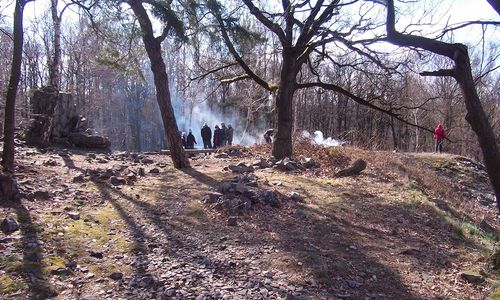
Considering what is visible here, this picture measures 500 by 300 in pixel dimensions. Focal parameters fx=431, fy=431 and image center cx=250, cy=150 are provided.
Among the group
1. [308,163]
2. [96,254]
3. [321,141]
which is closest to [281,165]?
[308,163]

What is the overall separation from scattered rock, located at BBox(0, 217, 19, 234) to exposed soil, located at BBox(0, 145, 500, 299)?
91 millimetres

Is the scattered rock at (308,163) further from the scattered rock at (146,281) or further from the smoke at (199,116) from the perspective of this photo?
the smoke at (199,116)

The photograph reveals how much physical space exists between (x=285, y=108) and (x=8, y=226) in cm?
806

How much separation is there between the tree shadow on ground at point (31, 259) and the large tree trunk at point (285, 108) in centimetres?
734

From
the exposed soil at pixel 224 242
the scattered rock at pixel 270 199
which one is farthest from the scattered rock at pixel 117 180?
the scattered rock at pixel 270 199

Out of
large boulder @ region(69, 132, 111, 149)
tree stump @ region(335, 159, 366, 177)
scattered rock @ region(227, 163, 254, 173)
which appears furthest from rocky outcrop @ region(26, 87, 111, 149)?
tree stump @ region(335, 159, 366, 177)

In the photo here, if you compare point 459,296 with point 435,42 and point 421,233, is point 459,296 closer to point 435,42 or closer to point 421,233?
point 421,233

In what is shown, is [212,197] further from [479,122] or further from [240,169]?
[479,122]

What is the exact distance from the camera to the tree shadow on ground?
3967 millimetres

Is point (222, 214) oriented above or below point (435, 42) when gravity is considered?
below

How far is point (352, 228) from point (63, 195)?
4646mm

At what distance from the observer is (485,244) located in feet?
23.6

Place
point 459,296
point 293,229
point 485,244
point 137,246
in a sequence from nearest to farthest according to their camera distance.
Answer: point 459,296 < point 137,246 < point 293,229 < point 485,244

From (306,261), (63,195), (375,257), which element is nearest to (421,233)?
(375,257)
